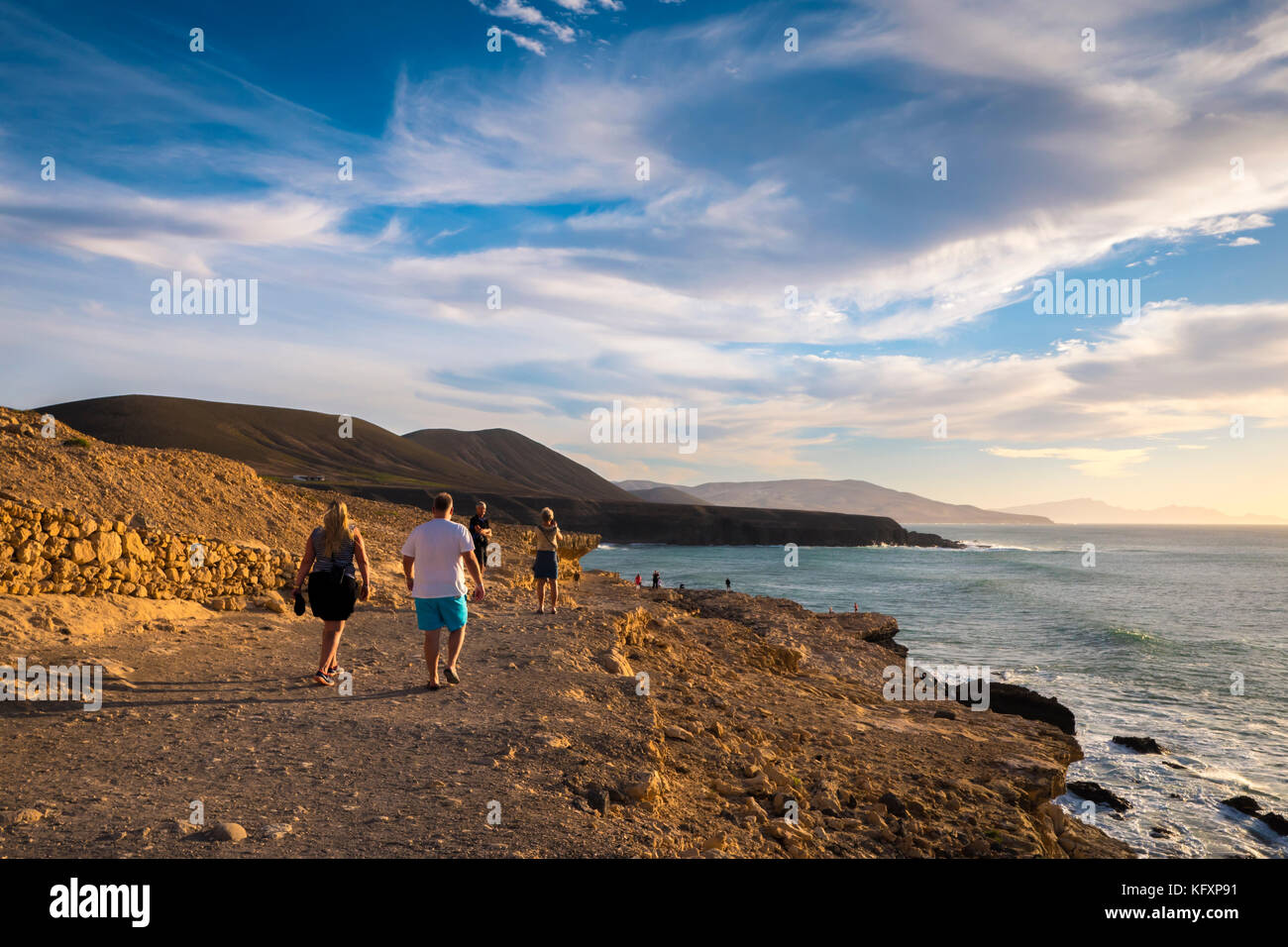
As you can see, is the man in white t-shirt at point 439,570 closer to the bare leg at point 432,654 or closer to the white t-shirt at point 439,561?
the white t-shirt at point 439,561

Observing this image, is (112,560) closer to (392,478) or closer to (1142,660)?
(1142,660)

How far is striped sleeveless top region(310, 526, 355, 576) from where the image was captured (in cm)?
696

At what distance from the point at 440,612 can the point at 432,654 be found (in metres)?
0.55

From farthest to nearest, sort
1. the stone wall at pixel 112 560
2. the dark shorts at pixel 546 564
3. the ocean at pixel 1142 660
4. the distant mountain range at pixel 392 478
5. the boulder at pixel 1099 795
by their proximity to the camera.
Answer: the distant mountain range at pixel 392 478 → the ocean at pixel 1142 660 → the dark shorts at pixel 546 564 → the boulder at pixel 1099 795 → the stone wall at pixel 112 560

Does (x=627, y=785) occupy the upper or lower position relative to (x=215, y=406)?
lower

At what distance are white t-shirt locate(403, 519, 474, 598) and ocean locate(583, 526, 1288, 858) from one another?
10.5m

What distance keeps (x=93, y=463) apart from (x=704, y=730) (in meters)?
10.6

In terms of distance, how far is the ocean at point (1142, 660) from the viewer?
1220 centimetres

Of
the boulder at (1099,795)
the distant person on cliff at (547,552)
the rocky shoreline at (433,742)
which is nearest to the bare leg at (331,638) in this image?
the rocky shoreline at (433,742)

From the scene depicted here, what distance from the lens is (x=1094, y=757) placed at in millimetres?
14336

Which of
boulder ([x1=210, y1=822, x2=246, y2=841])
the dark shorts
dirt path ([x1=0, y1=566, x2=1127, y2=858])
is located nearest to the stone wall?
dirt path ([x1=0, y1=566, x2=1127, y2=858])
